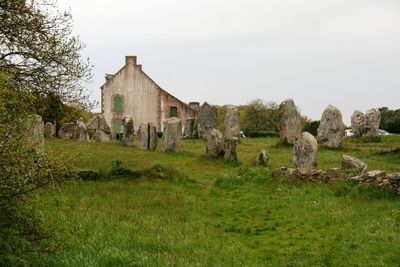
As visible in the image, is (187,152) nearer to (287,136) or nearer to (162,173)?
(287,136)

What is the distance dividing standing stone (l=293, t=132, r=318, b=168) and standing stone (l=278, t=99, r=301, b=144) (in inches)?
425

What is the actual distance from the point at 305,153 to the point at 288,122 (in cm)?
1146

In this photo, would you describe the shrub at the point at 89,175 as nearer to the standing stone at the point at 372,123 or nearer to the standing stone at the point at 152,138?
the standing stone at the point at 152,138

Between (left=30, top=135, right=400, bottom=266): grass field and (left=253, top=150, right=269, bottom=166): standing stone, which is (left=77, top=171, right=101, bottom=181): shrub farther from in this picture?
(left=253, top=150, right=269, bottom=166): standing stone

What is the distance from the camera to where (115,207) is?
53.0 feet

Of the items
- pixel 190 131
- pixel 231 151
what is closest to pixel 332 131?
pixel 231 151

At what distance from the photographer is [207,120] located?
4634 centimetres

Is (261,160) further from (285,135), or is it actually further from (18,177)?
(18,177)

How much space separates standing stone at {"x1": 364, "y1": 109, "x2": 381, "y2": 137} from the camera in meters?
45.0

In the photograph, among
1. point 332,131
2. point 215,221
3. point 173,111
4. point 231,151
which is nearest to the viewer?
point 215,221

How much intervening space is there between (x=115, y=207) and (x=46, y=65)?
844 centimetres

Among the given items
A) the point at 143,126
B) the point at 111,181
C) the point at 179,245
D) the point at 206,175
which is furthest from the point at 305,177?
the point at 143,126

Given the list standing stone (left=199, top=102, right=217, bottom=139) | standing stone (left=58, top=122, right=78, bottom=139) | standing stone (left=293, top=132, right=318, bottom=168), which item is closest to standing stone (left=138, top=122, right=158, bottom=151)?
standing stone (left=293, top=132, right=318, bottom=168)

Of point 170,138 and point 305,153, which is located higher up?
point 170,138
